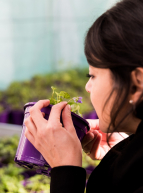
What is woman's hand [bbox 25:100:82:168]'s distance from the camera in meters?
0.78

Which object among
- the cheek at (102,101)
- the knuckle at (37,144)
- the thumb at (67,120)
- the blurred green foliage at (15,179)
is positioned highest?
the cheek at (102,101)

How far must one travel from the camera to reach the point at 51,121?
0.81 m

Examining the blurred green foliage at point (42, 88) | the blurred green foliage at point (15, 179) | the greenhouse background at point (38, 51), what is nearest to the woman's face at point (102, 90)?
the blurred green foliage at point (15, 179)

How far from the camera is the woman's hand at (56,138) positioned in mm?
784

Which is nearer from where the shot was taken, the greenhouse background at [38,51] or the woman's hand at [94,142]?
the woman's hand at [94,142]

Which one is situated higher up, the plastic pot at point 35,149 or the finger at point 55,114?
the finger at point 55,114

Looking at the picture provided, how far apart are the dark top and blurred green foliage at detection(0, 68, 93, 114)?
2426mm

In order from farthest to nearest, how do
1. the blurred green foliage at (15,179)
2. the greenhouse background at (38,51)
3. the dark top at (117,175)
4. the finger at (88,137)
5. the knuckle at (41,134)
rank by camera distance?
the greenhouse background at (38,51), the blurred green foliage at (15,179), the finger at (88,137), the knuckle at (41,134), the dark top at (117,175)

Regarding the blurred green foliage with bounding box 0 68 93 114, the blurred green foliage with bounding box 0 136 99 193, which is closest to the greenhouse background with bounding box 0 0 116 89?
the blurred green foliage with bounding box 0 68 93 114

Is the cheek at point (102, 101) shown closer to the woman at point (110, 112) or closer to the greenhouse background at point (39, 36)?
the woman at point (110, 112)

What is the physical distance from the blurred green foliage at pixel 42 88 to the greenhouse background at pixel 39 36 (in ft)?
0.34

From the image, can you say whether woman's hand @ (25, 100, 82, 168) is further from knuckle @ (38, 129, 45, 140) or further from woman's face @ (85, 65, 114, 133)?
woman's face @ (85, 65, 114, 133)

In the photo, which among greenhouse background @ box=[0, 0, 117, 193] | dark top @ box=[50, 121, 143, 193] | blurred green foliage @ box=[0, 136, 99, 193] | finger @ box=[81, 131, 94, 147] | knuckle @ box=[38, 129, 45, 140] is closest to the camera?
dark top @ box=[50, 121, 143, 193]

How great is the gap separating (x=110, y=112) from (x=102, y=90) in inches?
3.1
